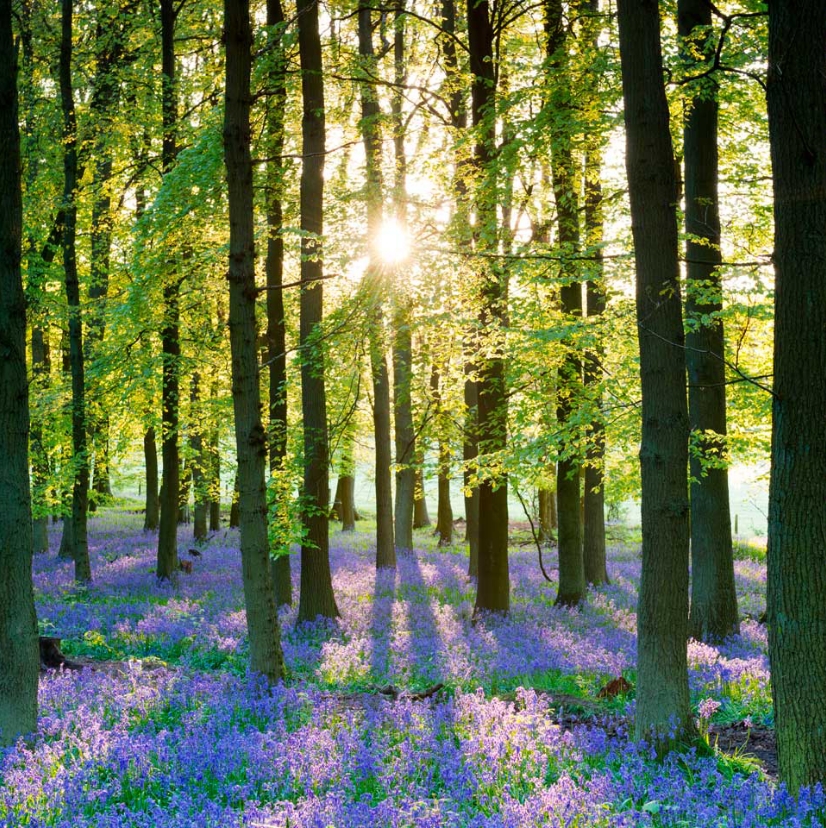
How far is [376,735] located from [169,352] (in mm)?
13093

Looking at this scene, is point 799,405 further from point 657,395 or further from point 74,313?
point 74,313

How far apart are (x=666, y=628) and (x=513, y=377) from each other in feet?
21.7

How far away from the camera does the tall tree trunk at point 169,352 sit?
16531mm

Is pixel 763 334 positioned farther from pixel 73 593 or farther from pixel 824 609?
pixel 73 593

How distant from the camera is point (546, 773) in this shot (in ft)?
19.2

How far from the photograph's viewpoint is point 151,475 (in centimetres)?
2797

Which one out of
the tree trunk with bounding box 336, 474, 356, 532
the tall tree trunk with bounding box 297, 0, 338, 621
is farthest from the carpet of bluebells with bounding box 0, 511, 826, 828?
the tree trunk with bounding box 336, 474, 356, 532

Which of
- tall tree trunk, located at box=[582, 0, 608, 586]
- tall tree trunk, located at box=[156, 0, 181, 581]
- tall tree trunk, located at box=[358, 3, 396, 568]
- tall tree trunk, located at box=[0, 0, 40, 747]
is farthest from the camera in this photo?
tall tree trunk, located at box=[156, 0, 181, 581]

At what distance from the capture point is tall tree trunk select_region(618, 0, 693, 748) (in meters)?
6.68

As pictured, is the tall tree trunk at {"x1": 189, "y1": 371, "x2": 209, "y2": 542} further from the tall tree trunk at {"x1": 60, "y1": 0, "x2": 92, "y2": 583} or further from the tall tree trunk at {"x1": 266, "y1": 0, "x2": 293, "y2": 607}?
the tall tree trunk at {"x1": 266, "y1": 0, "x2": 293, "y2": 607}

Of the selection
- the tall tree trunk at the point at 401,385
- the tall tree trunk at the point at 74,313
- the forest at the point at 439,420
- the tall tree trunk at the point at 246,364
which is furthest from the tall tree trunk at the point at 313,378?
the tall tree trunk at the point at 74,313

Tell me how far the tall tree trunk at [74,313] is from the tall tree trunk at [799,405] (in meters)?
15.4

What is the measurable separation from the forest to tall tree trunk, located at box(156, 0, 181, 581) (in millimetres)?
135

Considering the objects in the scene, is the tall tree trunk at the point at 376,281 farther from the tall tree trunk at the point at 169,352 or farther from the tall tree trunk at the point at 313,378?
the tall tree trunk at the point at 169,352
